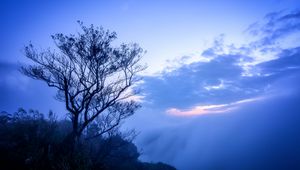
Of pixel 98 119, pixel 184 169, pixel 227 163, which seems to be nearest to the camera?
pixel 98 119

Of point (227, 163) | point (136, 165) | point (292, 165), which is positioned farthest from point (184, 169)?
point (136, 165)

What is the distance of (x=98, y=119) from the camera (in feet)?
54.8

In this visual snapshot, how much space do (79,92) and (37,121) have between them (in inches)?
197

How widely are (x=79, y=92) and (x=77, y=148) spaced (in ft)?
11.2

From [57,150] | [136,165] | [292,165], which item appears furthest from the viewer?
[292,165]

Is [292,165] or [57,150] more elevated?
[57,150]

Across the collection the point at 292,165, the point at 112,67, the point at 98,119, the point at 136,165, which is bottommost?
the point at 292,165

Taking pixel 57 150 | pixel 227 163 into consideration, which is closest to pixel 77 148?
pixel 57 150

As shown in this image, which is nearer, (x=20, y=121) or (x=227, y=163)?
(x=20, y=121)

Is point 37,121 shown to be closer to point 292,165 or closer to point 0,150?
A: point 0,150

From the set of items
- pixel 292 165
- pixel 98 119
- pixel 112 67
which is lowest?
pixel 292 165

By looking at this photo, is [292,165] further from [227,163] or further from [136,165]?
[136,165]

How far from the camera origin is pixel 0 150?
11.2 m

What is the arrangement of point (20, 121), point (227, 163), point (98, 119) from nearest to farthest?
1. point (20, 121)
2. point (98, 119)
3. point (227, 163)
